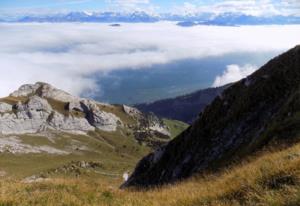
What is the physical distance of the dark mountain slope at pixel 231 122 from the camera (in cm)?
3548

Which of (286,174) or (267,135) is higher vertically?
(286,174)

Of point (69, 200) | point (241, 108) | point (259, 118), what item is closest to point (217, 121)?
point (241, 108)

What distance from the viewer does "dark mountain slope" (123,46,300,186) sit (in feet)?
116

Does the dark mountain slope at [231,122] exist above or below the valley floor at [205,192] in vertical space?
below

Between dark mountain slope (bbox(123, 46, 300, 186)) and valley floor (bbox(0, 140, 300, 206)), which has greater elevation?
valley floor (bbox(0, 140, 300, 206))

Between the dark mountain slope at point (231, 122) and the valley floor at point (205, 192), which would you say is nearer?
the valley floor at point (205, 192)

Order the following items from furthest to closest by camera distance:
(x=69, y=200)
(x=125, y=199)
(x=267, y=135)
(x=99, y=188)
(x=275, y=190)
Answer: (x=267, y=135) < (x=99, y=188) < (x=125, y=199) < (x=69, y=200) < (x=275, y=190)

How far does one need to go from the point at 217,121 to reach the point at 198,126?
3.14 meters

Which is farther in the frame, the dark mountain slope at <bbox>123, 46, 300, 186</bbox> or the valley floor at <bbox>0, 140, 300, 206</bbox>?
the dark mountain slope at <bbox>123, 46, 300, 186</bbox>

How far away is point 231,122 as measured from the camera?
4047 centimetres

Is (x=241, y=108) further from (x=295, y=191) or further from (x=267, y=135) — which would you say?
(x=295, y=191)

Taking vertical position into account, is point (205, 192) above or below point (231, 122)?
above

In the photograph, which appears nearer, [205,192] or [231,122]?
[205,192]

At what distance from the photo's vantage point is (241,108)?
135ft
